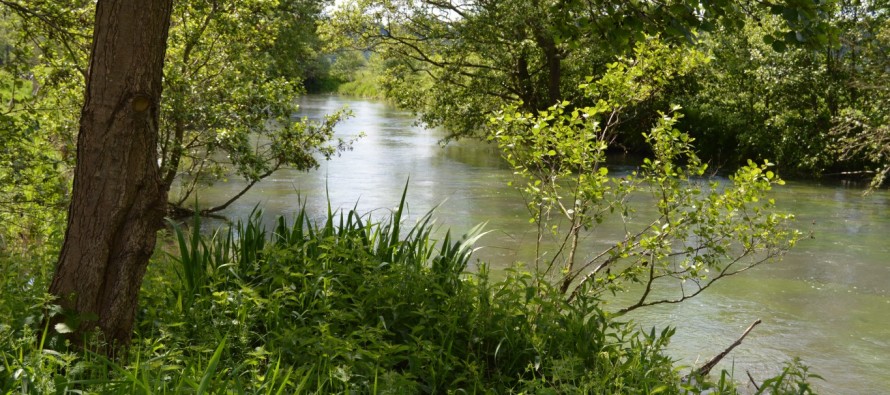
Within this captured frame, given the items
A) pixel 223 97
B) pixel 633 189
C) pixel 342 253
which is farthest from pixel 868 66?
pixel 342 253

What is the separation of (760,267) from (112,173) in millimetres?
8486

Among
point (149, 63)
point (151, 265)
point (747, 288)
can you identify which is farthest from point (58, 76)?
point (747, 288)

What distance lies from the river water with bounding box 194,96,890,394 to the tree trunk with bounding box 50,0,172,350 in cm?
189

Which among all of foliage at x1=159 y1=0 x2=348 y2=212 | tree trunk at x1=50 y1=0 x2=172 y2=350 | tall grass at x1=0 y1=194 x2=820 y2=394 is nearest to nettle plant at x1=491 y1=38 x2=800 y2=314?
tall grass at x1=0 y1=194 x2=820 y2=394

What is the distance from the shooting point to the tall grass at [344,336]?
334cm

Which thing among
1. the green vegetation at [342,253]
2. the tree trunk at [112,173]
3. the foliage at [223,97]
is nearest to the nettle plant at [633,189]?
the green vegetation at [342,253]

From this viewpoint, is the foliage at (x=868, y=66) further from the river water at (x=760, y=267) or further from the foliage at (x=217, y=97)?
the foliage at (x=217, y=97)

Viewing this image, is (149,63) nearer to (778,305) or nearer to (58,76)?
(58,76)

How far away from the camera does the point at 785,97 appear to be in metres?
19.2

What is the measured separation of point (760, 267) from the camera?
34.2ft

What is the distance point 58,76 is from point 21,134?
8.62ft

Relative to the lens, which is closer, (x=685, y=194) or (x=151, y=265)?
(x=151, y=265)

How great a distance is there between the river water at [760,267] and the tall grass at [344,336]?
95 cm

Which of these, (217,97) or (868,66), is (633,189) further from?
(868,66)
